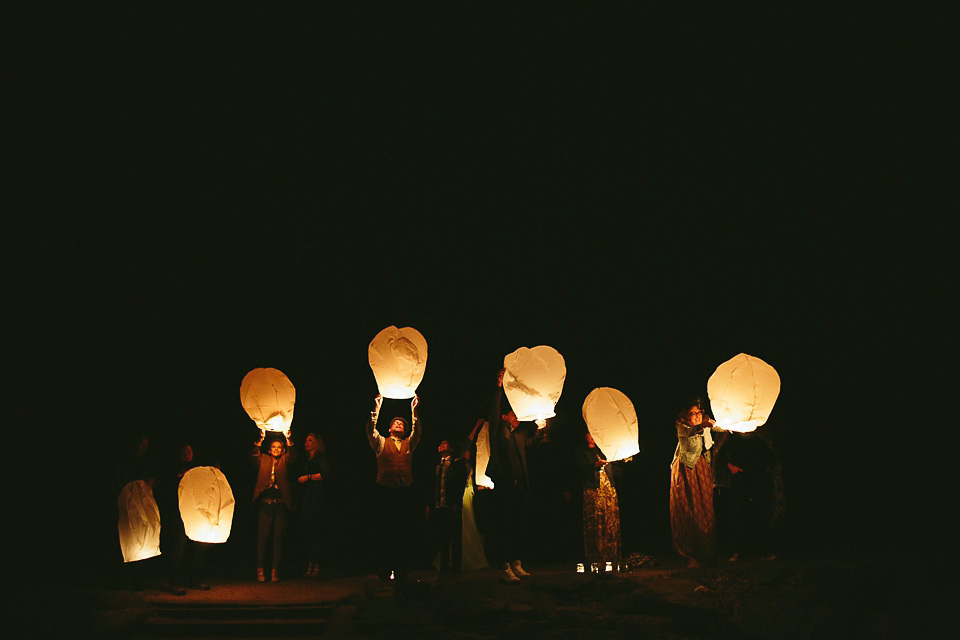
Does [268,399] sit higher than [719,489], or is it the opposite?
[268,399]

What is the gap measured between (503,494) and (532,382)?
108cm

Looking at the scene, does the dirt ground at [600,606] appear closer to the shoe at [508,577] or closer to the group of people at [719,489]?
the shoe at [508,577]

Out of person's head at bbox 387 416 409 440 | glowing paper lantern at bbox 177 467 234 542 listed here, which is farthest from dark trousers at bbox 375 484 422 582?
glowing paper lantern at bbox 177 467 234 542

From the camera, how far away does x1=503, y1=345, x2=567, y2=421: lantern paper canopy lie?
5977 mm

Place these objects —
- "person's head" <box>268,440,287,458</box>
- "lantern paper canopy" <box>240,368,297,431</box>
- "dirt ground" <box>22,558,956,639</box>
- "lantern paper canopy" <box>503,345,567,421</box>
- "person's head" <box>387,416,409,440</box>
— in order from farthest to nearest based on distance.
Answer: "person's head" <box>268,440,287,458</box> → "lantern paper canopy" <box>240,368,297,431</box> → "person's head" <box>387,416,409,440</box> → "lantern paper canopy" <box>503,345,567,421</box> → "dirt ground" <box>22,558,956,639</box>

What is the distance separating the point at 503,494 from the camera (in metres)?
6.32

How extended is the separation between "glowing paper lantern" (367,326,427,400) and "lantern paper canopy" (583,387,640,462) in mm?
1560

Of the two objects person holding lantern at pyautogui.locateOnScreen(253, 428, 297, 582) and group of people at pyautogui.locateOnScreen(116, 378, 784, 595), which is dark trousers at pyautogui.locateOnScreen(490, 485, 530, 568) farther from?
person holding lantern at pyautogui.locateOnScreen(253, 428, 297, 582)

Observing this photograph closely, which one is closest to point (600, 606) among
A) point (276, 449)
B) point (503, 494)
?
point (503, 494)

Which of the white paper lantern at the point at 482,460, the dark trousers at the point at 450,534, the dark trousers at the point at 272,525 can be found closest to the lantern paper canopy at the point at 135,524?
the dark trousers at the point at 272,525

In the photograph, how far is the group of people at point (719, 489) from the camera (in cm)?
641

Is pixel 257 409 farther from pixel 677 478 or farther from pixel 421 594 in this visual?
pixel 677 478

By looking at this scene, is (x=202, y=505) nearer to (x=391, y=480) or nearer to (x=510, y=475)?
(x=391, y=480)

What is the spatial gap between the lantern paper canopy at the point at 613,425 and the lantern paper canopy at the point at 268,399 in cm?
290
